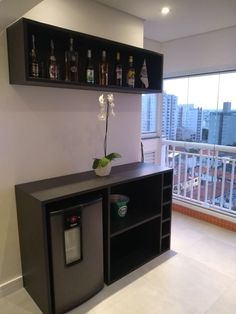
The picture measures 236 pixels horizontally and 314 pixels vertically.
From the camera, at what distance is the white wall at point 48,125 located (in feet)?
6.28

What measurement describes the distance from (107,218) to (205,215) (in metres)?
1.92

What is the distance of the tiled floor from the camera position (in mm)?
1893

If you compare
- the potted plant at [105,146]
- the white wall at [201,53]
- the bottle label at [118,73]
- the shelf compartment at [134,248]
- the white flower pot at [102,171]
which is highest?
the white wall at [201,53]

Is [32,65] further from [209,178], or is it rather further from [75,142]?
[209,178]

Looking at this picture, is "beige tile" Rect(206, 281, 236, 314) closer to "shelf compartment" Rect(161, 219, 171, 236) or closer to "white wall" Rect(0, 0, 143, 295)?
"shelf compartment" Rect(161, 219, 171, 236)

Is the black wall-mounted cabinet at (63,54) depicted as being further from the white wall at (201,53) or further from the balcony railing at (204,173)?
the balcony railing at (204,173)

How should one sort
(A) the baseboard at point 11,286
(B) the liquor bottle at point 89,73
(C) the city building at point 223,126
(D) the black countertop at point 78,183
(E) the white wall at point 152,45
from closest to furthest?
(D) the black countertop at point 78,183 < (A) the baseboard at point 11,286 < (B) the liquor bottle at point 89,73 < (C) the city building at point 223,126 < (E) the white wall at point 152,45

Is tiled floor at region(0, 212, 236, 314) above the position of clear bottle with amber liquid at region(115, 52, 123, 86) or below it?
below

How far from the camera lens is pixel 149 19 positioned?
2689mm

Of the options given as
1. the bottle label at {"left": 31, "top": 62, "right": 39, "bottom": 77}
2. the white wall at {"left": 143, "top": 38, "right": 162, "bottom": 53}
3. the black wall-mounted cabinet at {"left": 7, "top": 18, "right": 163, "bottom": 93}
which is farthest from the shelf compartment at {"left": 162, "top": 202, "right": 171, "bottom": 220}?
the white wall at {"left": 143, "top": 38, "right": 162, "bottom": 53}

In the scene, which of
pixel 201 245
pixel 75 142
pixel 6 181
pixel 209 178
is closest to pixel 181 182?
pixel 209 178

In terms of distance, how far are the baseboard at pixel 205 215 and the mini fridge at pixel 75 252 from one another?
193 centimetres

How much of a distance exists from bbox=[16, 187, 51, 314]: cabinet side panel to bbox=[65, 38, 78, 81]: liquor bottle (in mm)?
1009

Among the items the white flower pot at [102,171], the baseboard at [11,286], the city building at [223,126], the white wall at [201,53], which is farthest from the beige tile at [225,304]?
the white wall at [201,53]
